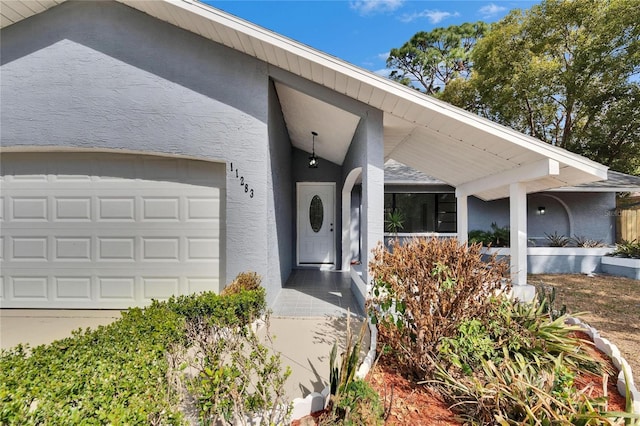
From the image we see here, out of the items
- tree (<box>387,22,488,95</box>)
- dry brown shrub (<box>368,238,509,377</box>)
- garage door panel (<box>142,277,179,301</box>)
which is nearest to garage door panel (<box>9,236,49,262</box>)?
garage door panel (<box>142,277,179,301</box>)

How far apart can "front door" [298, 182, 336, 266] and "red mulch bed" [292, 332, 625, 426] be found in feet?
19.3

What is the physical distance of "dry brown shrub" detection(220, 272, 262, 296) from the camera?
4.57 meters

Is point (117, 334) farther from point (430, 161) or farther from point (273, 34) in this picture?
point (430, 161)

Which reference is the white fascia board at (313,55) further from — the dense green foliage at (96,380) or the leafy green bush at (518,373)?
the dense green foliage at (96,380)

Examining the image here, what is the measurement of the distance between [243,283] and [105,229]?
3.03 meters

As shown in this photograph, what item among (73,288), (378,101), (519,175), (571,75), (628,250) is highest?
(571,75)

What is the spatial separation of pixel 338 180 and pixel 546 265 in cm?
759

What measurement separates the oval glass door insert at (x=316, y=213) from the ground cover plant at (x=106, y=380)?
6491 mm

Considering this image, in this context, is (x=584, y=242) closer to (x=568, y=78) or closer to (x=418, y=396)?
(x=568, y=78)

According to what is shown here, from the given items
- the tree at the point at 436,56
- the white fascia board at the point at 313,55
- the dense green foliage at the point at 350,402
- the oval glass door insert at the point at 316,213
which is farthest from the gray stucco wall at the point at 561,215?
the tree at the point at 436,56

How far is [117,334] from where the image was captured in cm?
264

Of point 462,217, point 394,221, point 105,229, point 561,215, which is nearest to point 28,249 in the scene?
point 105,229

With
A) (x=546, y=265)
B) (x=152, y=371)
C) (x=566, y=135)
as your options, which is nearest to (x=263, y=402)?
(x=152, y=371)

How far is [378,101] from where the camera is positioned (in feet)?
16.1
